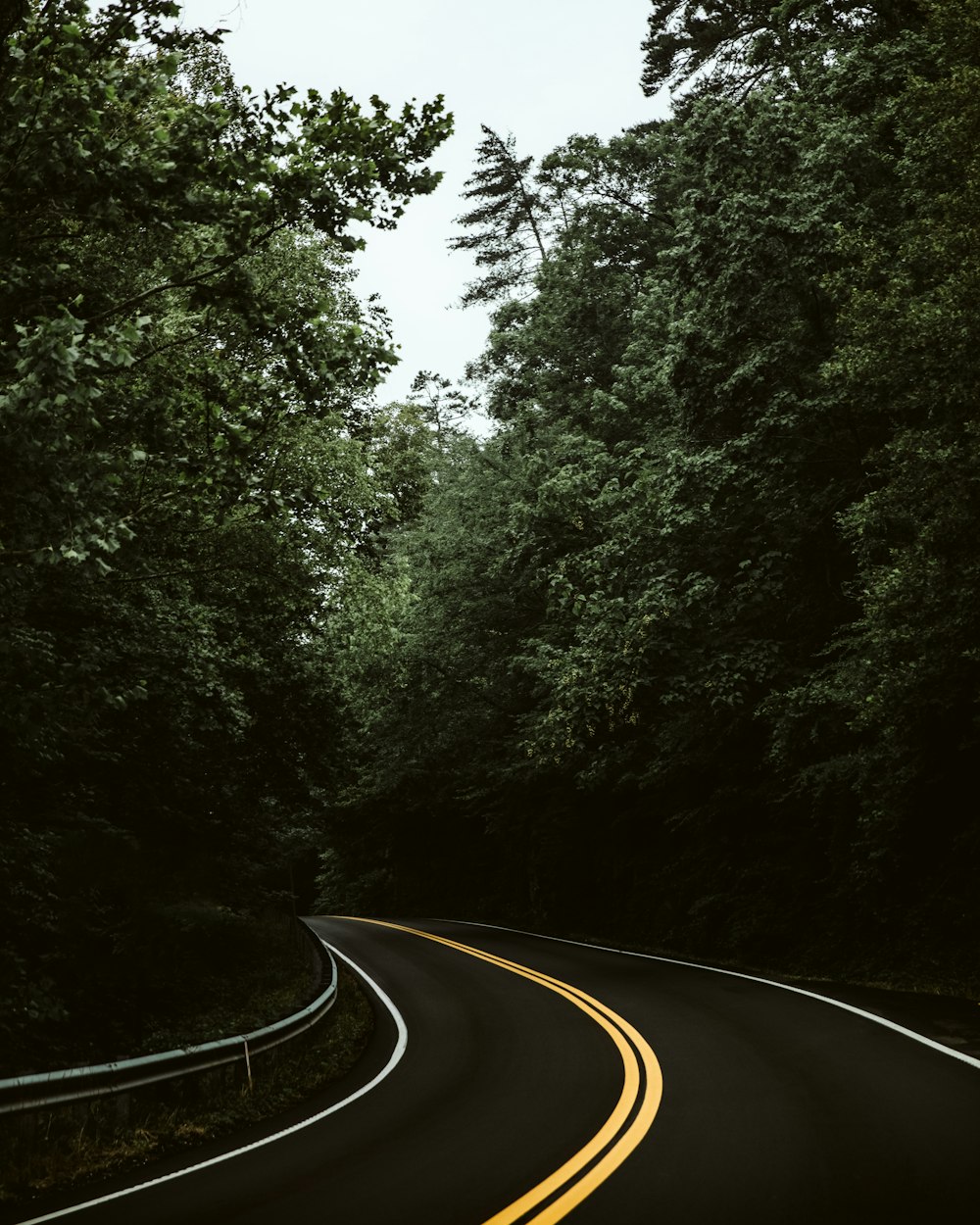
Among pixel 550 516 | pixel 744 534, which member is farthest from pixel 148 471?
pixel 550 516

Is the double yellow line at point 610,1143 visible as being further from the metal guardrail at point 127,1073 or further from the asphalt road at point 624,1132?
the metal guardrail at point 127,1073

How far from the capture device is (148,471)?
35.6ft

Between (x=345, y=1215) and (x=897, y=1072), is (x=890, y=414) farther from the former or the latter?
(x=345, y=1215)

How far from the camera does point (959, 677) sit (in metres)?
13.2

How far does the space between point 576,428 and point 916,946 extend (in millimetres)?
16133

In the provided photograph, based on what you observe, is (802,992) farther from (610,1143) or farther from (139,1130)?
Answer: (139,1130)

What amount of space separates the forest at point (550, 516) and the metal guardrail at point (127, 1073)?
1721mm

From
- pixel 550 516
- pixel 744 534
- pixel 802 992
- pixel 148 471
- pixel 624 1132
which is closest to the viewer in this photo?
pixel 624 1132

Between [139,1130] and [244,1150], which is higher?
[139,1130]

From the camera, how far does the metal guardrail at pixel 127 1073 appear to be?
6.87m

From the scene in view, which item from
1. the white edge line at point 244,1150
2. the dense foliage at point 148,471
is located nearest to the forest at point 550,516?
the dense foliage at point 148,471

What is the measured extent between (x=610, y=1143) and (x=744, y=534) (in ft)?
44.6

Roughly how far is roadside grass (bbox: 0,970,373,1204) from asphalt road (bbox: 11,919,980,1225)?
385 mm

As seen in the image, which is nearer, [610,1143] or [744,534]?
[610,1143]
